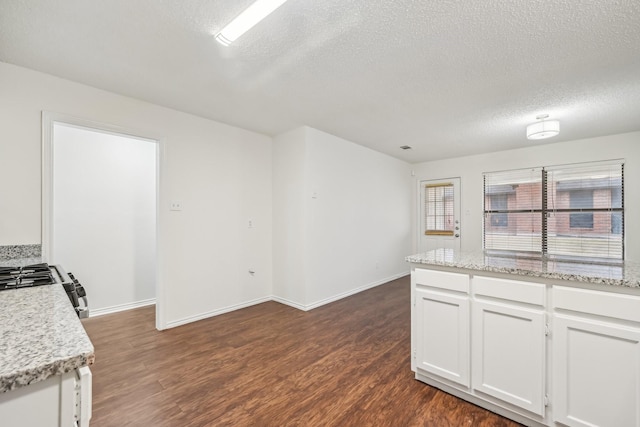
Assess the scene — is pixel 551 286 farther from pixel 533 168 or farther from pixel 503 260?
pixel 533 168

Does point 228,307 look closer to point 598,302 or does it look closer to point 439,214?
point 598,302

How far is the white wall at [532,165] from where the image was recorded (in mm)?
4055

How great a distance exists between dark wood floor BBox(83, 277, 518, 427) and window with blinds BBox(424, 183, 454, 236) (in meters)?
2.95

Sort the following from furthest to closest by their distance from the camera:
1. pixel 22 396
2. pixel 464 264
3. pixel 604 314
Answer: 1. pixel 464 264
2. pixel 604 314
3. pixel 22 396

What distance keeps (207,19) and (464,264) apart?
2285 millimetres

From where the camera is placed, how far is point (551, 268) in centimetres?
173

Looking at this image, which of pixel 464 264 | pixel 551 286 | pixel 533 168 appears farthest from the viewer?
pixel 533 168

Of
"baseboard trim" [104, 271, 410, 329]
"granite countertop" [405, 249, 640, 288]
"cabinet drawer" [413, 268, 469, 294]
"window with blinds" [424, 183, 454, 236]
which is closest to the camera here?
"granite countertop" [405, 249, 640, 288]

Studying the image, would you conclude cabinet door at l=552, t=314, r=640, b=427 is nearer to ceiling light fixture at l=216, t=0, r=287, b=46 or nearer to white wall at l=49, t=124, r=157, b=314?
ceiling light fixture at l=216, t=0, r=287, b=46

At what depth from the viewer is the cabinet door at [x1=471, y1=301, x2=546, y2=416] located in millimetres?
1660

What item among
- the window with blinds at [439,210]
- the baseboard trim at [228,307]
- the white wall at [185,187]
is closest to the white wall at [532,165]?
the window with blinds at [439,210]

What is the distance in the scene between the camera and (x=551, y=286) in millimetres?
1632

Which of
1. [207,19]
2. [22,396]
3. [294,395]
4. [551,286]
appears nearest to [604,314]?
[551,286]

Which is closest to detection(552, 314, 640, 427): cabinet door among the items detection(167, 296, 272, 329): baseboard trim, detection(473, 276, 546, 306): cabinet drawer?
detection(473, 276, 546, 306): cabinet drawer
